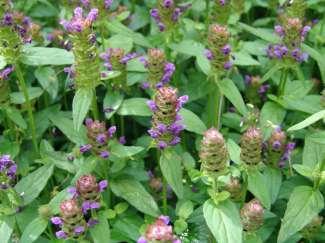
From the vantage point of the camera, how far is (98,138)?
418cm

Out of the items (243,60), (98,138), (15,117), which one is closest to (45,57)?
(15,117)

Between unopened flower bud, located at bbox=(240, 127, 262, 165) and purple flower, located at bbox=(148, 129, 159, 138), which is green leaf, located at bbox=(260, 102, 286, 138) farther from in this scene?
purple flower, located at bbox=(148, 129, 159, 138)

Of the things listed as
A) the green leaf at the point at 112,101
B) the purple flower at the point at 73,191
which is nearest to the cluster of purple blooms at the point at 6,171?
the purple flower at the point at 73,191

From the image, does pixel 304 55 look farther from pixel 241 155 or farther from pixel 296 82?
pixel 241 155

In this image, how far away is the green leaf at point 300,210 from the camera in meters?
3.99

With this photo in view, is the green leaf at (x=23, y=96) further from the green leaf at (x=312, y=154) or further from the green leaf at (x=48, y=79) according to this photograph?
the green leaf at (x=312, y=154)

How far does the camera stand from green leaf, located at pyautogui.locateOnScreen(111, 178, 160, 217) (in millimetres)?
4348

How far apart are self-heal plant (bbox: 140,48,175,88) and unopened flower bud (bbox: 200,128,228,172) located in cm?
113

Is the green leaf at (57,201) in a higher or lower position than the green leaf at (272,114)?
lower

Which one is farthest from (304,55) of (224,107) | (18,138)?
(18,138)

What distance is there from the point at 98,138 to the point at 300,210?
4.86 ft

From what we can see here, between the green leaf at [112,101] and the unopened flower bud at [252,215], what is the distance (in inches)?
54.2

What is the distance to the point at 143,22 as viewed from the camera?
6.43 m

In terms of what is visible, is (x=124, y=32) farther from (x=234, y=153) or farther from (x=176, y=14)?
(x=234, y=153)
